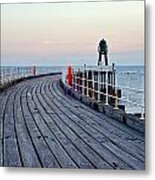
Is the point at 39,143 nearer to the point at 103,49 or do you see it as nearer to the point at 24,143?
Answer: the point at 24,143

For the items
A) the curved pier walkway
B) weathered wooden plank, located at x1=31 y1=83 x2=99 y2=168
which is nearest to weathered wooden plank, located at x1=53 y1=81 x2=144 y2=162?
the curved pier walkway

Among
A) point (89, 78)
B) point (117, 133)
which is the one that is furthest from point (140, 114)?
point (89, 78)

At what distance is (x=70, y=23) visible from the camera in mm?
3412

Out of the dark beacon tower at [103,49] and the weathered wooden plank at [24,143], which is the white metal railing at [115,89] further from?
the weathered wooden plank at [24,143]

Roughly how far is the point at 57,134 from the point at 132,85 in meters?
0.58

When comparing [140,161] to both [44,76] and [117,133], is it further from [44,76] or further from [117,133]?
[44,76]

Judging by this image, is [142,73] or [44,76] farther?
[44,76]

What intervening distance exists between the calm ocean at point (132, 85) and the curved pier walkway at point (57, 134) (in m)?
0.16

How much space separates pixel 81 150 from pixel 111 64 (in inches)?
22.5

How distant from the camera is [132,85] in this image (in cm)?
330

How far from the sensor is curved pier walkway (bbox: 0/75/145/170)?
332cm

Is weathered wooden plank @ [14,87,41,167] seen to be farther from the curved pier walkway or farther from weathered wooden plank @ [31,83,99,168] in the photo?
weathered wooden plank @ [31,83,99,168]

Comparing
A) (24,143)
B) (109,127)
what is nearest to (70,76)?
(109,127)

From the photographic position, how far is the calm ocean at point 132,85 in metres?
3.26
